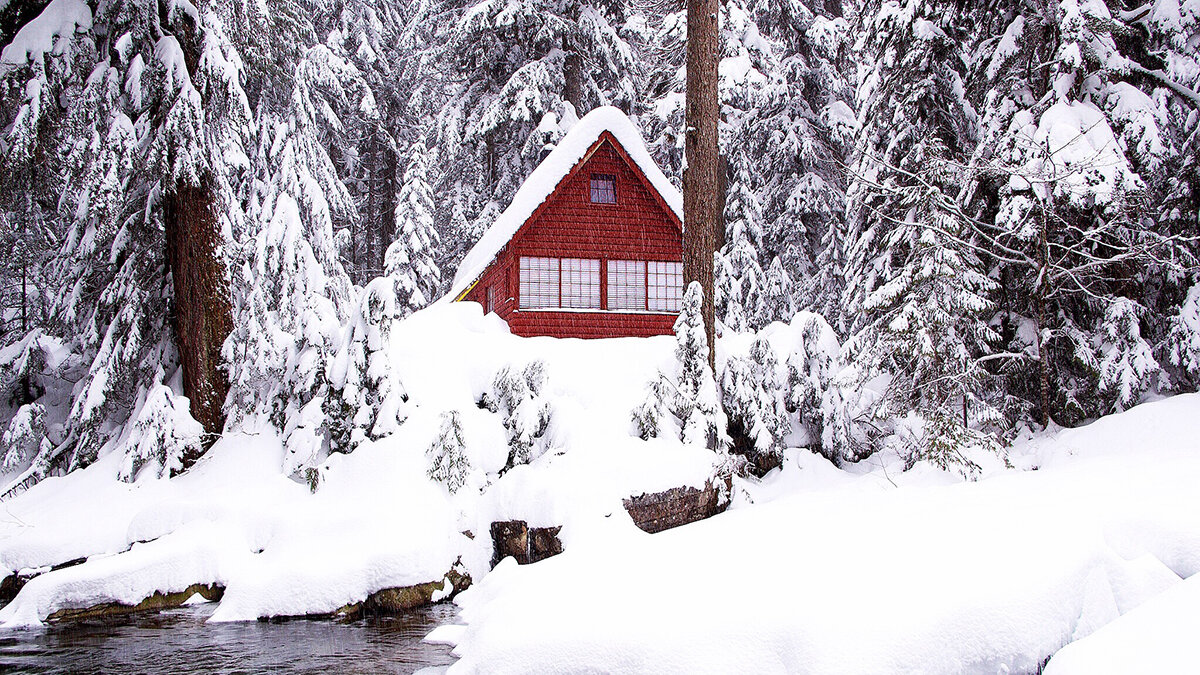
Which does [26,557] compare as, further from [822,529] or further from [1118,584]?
[1118,584]

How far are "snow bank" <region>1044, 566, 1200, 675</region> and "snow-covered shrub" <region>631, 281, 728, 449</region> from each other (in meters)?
8.10

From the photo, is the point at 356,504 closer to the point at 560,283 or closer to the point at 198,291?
the point at 198,291

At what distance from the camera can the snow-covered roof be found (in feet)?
62.2

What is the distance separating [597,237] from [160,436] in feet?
37.6

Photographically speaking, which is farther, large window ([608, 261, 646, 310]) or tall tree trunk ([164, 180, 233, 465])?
large window ([608, 261, 646, 310])

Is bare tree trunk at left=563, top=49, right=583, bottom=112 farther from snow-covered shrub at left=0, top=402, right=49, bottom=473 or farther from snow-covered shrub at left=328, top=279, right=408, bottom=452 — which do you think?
snow-covered shrub at left=0, top=402, right=49, bottom=473

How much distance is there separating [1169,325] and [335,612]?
12.7 m

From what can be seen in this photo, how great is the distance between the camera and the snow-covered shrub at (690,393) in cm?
1227

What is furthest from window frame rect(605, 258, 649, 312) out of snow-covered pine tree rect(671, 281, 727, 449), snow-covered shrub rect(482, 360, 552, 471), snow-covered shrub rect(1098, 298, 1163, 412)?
snow-covered shrub rect(1098, 298, 1163, 412)

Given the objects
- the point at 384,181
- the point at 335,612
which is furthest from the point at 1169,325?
the point at 384,181

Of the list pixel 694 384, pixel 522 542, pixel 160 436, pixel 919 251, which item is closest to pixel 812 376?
pixel 694 384

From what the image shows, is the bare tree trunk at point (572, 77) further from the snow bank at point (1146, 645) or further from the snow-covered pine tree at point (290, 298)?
the snow bank at point (1146, 645)

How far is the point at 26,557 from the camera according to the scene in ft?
32.5

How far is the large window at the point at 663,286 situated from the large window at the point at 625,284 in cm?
21
